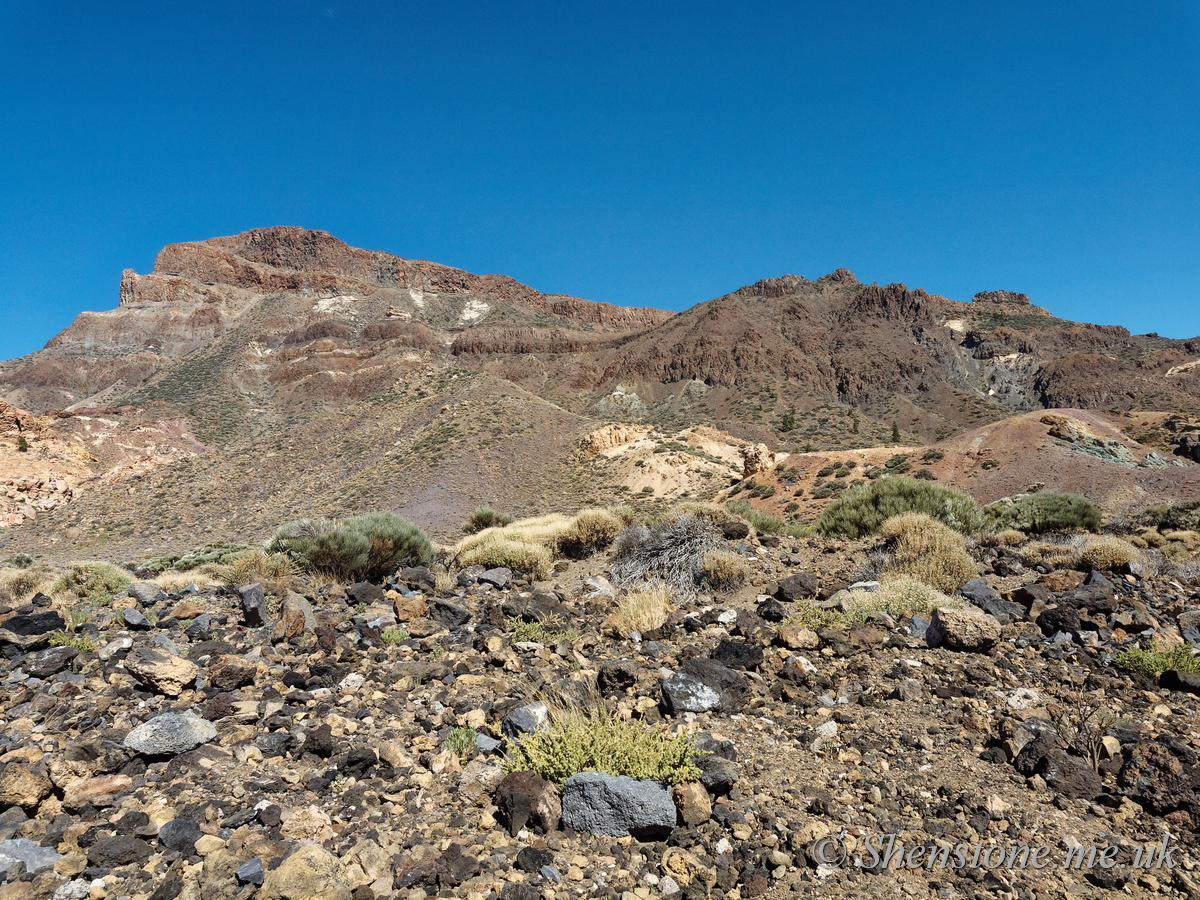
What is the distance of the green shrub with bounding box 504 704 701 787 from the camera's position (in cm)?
342

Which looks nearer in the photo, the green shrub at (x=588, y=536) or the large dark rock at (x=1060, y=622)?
the large dark rock at (x=1060, y=622)

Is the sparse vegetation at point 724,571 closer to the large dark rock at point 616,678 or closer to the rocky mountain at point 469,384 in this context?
the large dark rock at point 616,678

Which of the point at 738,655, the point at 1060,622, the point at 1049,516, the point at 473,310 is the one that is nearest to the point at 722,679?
the point at 738,655

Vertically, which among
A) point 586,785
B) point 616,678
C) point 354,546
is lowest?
point 586,785

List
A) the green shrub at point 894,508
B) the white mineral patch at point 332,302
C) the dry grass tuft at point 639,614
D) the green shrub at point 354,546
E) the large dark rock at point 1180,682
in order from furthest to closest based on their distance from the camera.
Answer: the white mineral patch at point 332,302, the green shrub at point 894,508, the green shrub at point 354,546, the dry grass tuft at point 639,614, the large dark rock at point 1180,682

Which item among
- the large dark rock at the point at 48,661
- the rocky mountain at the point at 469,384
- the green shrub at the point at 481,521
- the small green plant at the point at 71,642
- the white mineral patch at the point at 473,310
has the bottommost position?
the large dark rock at the point at 48,661

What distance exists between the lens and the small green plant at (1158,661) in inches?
183

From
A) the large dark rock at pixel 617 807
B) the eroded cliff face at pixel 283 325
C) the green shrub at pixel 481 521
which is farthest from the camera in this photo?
the eroded cliff face at pixel 283 325

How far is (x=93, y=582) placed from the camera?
8164 mm

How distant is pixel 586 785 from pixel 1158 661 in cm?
502

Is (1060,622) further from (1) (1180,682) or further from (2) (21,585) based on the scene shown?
(2) (21,585)

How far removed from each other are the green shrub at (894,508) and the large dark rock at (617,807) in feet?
29.6
